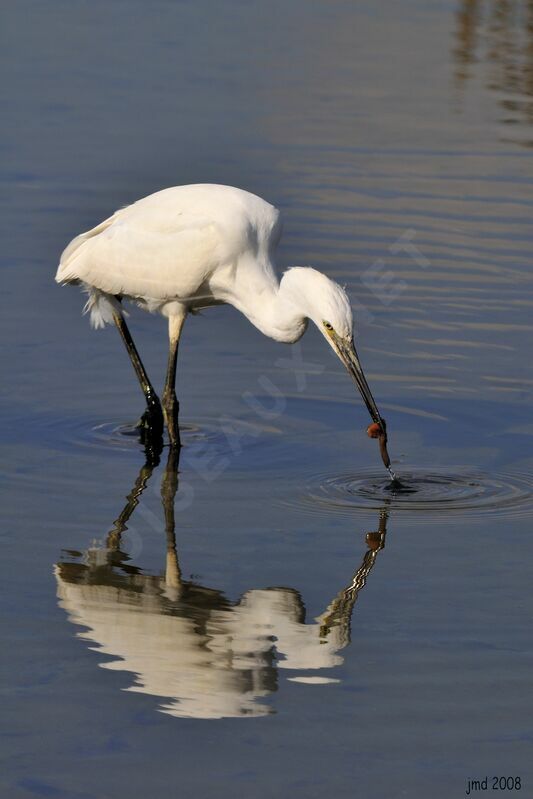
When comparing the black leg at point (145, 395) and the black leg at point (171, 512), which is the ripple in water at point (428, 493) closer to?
the black leg at point (171, 512)

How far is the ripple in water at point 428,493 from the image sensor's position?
29.8ft

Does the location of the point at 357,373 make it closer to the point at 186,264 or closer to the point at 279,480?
the point at 279,480

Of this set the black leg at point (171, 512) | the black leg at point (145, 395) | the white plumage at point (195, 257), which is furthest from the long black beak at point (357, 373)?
the black leg at point (145, 395)

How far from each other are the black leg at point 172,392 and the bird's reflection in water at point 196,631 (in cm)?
191

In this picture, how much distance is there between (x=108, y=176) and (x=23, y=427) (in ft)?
21.3

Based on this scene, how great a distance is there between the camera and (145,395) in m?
11.0

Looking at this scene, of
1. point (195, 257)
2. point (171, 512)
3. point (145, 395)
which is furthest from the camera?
point (145, 395)

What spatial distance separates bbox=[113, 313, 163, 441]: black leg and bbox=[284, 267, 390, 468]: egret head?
1.61 m

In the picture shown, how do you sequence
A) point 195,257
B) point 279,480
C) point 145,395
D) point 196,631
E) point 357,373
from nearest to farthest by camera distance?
point 196,631, point 357,373, point 279,480, point 195,257, point 145,395

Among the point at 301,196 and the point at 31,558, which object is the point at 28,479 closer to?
the point at 31,558

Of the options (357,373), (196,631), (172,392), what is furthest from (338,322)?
(196,631)

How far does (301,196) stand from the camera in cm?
1597

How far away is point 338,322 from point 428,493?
3.57ft

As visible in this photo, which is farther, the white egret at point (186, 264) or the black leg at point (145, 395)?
the black leg at point (145, 395)
